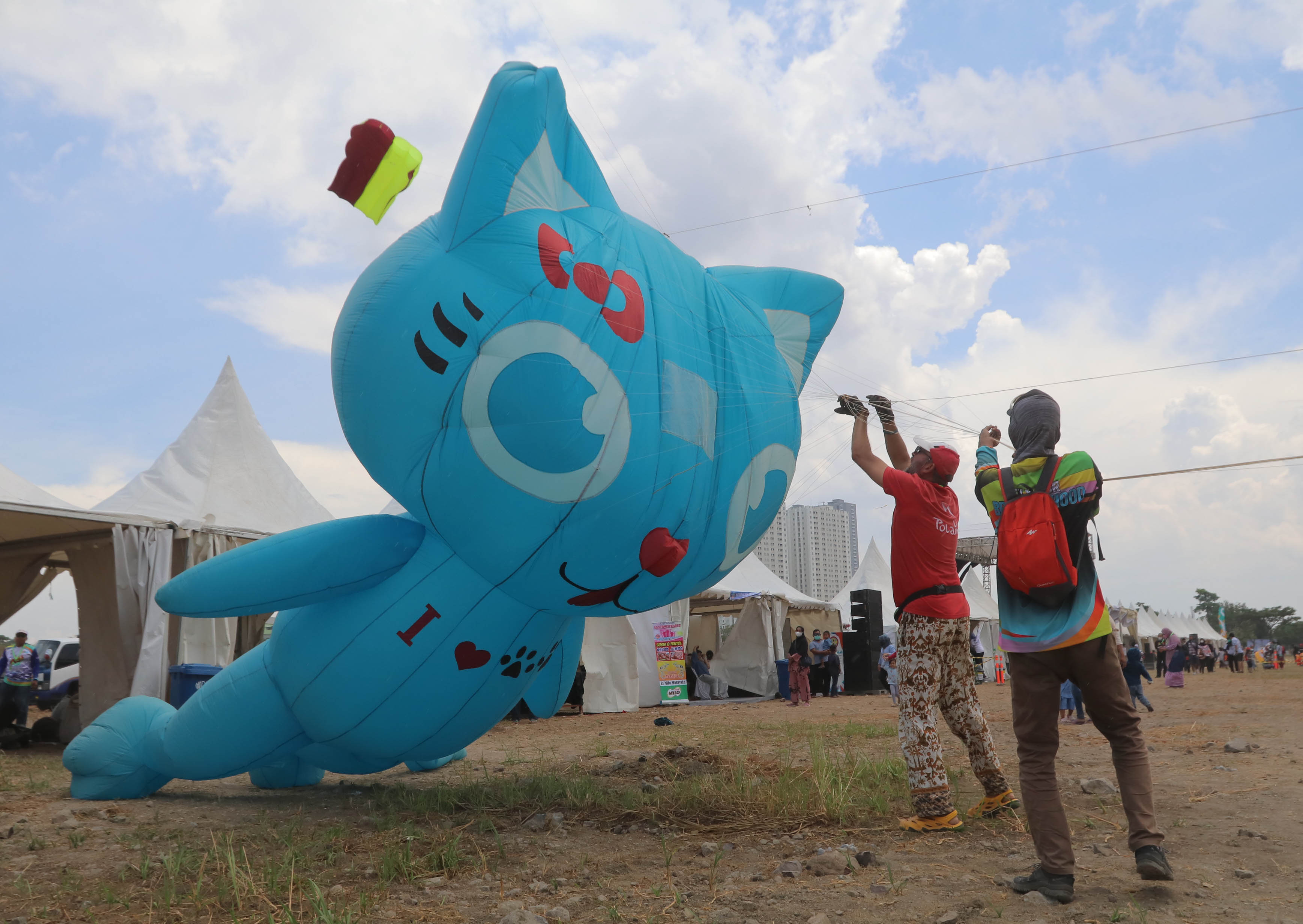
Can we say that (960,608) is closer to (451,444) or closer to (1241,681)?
(451,444)

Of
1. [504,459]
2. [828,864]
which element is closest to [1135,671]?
[828,864]

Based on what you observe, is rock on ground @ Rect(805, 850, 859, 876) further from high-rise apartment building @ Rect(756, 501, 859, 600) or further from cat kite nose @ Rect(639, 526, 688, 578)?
high-rise apartment building @ Rect(756, 501, 859, 600)

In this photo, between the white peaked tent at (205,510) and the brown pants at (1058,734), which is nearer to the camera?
the brown pants at (1058,734)

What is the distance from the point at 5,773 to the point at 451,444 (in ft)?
16.8

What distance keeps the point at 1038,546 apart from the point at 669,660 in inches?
468

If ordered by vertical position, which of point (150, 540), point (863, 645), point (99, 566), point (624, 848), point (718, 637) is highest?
point (150, 540)

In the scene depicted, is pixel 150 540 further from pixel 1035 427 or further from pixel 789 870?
pixel 1035 427

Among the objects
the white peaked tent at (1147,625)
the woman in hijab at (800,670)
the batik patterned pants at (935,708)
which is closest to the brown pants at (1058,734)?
the batik patterned pants at (935,708)

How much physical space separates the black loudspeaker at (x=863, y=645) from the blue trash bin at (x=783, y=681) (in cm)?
219

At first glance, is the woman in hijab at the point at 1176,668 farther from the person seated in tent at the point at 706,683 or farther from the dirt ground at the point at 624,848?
the dirt ground at the point at 624,848

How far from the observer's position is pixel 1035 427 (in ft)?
10.3

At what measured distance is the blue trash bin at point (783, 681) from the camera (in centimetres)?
1659

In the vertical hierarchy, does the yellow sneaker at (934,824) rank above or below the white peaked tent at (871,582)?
below

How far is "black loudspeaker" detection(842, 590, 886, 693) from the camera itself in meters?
18.4
